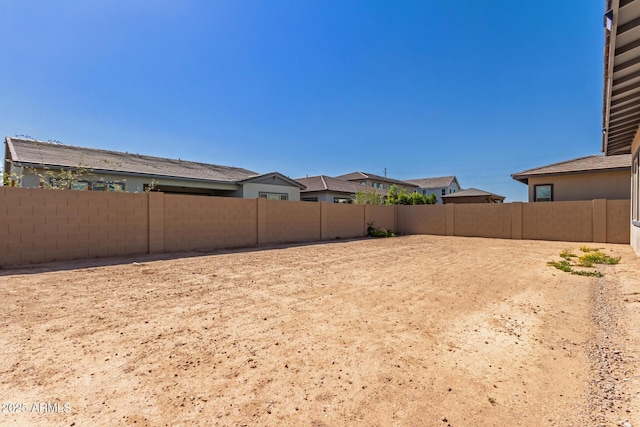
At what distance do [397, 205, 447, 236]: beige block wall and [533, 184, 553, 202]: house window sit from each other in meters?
5.26

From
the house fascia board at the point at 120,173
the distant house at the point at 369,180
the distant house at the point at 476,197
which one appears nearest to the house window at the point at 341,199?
the house fascia board at the point at 120,173

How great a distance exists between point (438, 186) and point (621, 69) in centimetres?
4354

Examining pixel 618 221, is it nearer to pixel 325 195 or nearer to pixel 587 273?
pixel 587 273

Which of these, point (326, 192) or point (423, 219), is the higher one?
point (326, 192)

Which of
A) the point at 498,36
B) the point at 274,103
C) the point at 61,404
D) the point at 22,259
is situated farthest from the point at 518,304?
the point at 274,103

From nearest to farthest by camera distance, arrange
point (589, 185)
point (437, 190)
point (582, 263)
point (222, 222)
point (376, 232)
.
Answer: point (582, 263) < point (222, 222) < point (589, 185) < point (376, 232) < point (437, 190)

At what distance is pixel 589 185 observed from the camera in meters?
15.5

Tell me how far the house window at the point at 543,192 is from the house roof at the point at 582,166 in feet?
2.61

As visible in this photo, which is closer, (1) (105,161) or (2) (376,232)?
(1) (105,161)

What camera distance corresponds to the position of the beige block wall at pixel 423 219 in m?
17.2

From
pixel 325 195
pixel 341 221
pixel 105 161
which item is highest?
pixel 105 161

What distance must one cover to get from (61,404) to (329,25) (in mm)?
12219

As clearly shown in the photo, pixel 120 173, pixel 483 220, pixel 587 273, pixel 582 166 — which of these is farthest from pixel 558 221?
pixel 120 173

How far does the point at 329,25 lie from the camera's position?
1090cm
